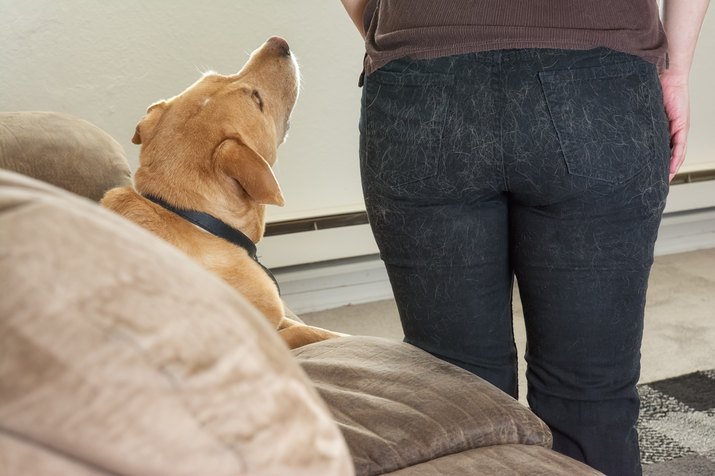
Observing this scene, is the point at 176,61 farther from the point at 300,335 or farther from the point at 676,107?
the point at 676,107

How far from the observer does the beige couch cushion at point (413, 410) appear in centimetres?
90

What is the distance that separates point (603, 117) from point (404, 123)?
248 millimetres

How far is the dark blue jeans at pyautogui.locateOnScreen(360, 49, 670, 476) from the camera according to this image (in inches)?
39.0

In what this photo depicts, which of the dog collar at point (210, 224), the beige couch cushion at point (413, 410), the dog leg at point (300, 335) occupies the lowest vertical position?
the dog leg at point (300, 335)

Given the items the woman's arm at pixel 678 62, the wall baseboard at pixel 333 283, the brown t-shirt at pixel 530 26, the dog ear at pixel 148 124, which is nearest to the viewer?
the brown t-shirt at pixel 530 26

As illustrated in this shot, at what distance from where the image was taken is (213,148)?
1.57 metres

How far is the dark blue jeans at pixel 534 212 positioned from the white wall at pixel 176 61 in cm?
189

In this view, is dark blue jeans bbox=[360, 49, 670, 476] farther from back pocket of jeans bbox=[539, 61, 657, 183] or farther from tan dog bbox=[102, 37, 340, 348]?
tan dog bbox=[102, 37, 340, 348]

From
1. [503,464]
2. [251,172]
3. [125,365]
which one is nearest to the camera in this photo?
[125,365]

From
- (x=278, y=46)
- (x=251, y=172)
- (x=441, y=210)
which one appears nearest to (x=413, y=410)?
(x=441, y=210)

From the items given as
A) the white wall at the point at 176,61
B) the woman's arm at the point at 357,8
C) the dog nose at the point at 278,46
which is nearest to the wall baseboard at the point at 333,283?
the white wall at the point at 176,61

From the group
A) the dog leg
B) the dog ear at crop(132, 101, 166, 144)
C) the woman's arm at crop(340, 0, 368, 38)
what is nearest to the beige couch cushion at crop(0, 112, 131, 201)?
the dog ear at crop(132, 101, 166, 144)

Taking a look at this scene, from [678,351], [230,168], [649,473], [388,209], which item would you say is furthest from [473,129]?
[678,351]

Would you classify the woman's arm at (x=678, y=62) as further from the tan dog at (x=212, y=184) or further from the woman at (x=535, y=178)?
the tan dog at (x=212, y=184)
